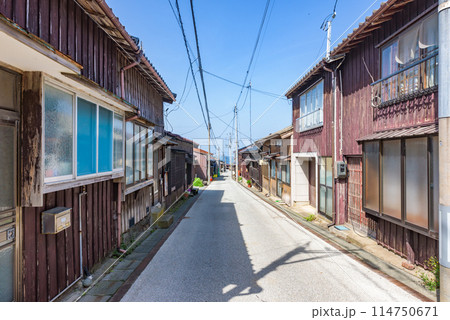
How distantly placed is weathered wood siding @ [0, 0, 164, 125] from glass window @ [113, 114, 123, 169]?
0.91 metres

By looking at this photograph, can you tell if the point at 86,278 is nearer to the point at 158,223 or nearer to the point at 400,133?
the point at 158,223

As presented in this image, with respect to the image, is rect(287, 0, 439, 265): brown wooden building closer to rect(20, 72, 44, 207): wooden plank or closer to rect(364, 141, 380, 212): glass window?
rect(364, 141, 380, 212): glass window

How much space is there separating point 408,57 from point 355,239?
5429mm

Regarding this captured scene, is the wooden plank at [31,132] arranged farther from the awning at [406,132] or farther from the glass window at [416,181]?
the glass window at [416,181]

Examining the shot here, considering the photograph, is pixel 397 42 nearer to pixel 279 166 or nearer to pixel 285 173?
pixel 285 173

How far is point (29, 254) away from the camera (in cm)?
325

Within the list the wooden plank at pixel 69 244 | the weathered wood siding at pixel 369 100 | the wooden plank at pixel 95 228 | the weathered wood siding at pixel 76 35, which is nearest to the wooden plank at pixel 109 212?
the wooden plank at pixel 95 228

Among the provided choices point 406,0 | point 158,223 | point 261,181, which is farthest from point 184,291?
point 261,181

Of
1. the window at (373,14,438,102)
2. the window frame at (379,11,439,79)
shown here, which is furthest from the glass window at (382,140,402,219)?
the window frame at (379,11,439,79)

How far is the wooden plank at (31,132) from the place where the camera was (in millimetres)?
3133

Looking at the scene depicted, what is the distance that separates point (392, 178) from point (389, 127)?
1476mm

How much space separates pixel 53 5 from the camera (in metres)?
3.73

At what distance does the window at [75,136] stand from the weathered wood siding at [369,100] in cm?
741

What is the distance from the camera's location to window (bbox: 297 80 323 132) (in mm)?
10188
